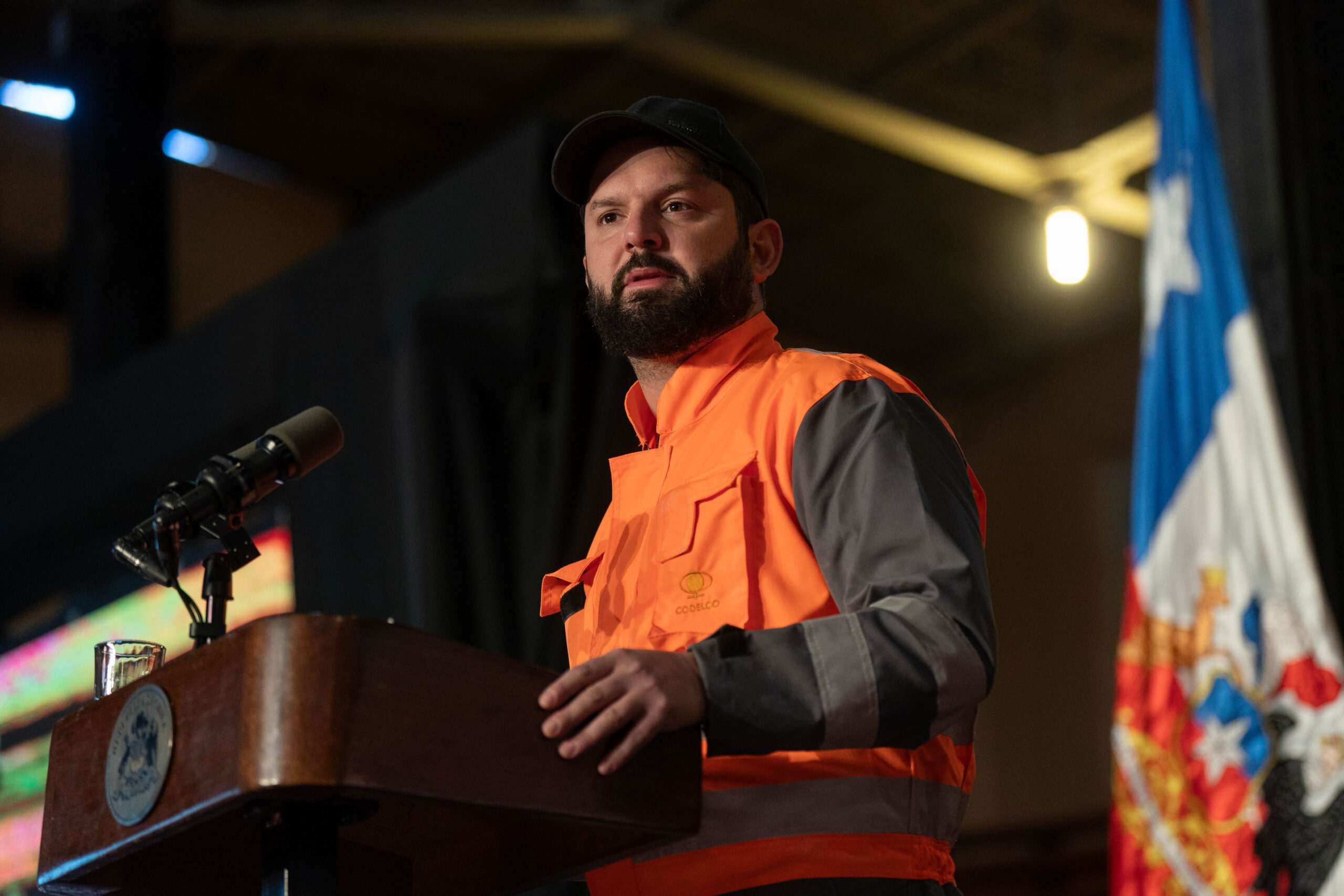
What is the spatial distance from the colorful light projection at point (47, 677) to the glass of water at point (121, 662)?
2665 millimetres

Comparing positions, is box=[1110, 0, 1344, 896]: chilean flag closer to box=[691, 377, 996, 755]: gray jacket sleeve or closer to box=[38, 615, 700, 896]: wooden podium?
box=[691, 377, 996, 755]: gray jacket sleeve

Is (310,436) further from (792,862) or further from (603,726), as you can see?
(792,862)

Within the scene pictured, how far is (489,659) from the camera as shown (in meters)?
0.89

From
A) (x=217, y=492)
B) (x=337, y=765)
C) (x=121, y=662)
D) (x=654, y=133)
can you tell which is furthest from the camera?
(x=654, y=133)

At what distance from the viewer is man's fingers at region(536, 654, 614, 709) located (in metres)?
0.90

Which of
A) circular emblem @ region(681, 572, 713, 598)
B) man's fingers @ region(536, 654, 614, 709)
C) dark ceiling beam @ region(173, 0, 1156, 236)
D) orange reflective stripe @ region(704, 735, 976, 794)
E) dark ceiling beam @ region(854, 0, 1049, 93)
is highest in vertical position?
dark ceiling beam @ region(854, 0, 1049, 93)

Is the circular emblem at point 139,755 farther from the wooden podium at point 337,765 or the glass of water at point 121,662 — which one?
the glass of water at point 121,662

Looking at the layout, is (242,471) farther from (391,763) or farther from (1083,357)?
(1083,357)

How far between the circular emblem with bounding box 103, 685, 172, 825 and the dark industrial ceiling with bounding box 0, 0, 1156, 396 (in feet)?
16.6

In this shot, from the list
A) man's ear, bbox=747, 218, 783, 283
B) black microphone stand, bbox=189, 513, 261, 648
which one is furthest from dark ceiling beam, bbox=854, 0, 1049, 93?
black microphone stand, bbox=189, 513, 261, 648

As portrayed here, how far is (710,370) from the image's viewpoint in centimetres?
136

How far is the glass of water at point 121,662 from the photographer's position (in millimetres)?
1167

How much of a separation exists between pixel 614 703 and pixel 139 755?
0.33 meters

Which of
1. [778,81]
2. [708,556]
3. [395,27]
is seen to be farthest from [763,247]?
[778,81]
